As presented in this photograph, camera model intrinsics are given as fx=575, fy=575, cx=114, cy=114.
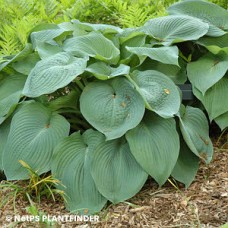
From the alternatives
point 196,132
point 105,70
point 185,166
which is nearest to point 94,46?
point 105,70

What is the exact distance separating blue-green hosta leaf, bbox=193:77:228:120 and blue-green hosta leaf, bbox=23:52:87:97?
88 cm

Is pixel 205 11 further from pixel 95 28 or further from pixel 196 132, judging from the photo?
pixel 196 132

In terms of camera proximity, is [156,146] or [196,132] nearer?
[156,146]

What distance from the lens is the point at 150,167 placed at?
11.0ft

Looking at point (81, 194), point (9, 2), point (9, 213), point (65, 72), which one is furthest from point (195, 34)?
point (9, 2)

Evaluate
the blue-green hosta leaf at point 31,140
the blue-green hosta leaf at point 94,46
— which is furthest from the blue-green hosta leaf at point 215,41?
the blue-green hosta leaf at point 31,140

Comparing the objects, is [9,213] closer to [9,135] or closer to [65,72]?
[9,135]

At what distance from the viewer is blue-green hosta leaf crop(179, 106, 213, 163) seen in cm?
352

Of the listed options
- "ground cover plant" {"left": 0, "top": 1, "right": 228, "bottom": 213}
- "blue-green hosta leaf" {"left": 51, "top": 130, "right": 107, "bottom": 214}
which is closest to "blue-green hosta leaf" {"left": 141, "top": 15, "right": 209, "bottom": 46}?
"ground cover plant" {"left": 0, "top": 1, "right": 228, "bottom": 213}

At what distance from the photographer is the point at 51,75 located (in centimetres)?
336

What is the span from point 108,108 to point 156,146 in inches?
14.3

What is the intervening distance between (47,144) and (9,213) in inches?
18.4

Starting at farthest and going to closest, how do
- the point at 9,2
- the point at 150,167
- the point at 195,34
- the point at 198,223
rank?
1. the point at 9,2
2. the point at 195,34
3. the point at 150,167
4. the point at 198,223

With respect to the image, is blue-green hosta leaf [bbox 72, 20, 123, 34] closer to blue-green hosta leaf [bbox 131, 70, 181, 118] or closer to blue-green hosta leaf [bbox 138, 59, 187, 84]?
blue-green hosta leaf [bbox 138, 59, 187, 84]
